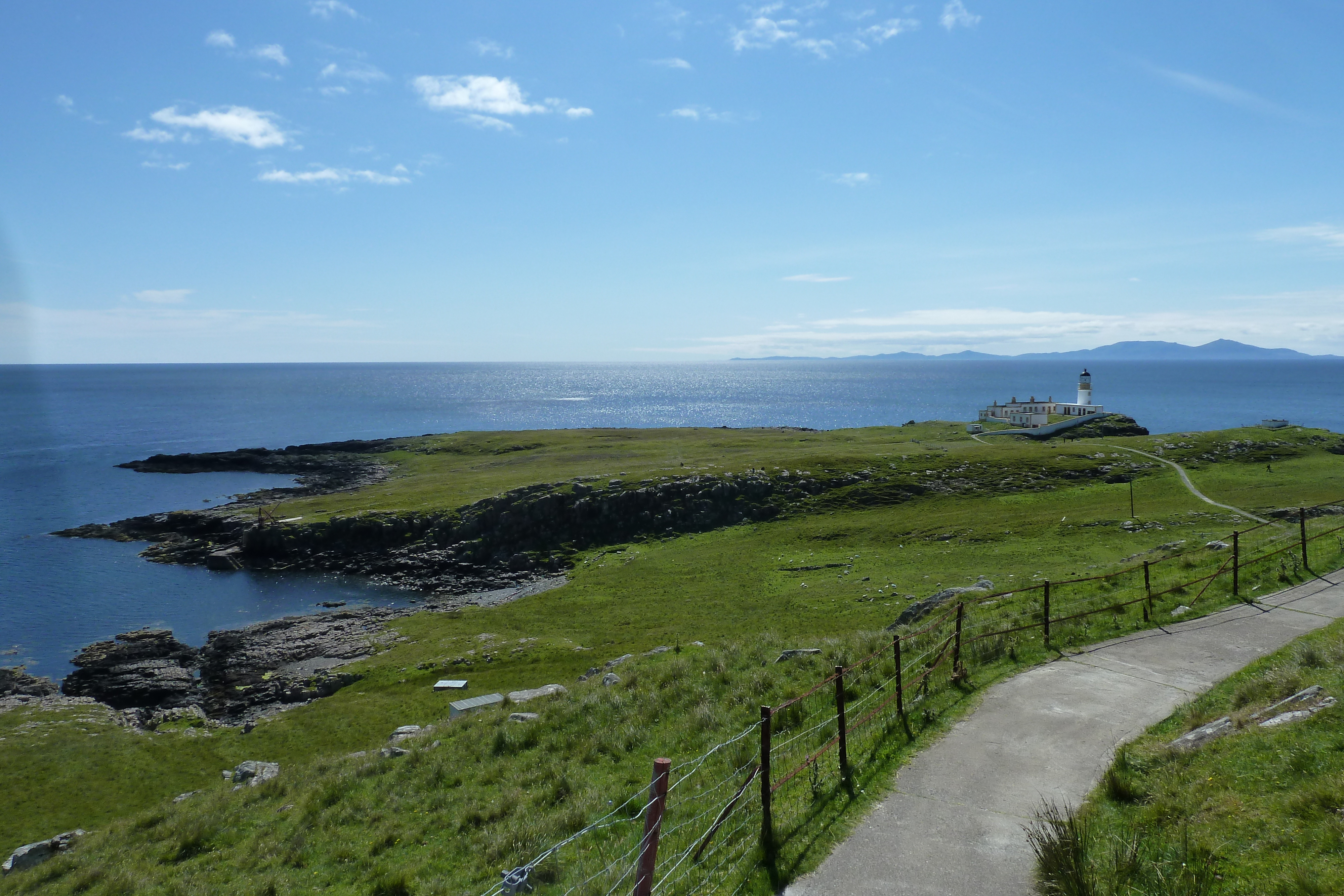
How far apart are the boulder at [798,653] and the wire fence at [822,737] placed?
249 cm

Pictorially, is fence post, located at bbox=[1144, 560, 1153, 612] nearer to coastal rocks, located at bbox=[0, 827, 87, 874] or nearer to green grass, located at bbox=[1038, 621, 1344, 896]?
green grass, located at bbox=[1038, 621, 1344, 896]

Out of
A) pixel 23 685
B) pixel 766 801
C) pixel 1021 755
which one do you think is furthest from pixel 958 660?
pixel 23 685

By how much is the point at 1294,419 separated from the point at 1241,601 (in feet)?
757

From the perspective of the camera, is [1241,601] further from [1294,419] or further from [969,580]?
[1294,419]

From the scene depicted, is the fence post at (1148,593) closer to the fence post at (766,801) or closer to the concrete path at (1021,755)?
the concrete path at (1021,755)

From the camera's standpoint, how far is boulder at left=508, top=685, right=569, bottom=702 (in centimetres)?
2852

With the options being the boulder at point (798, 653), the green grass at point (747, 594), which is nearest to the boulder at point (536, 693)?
the green grass at point (747, 594)

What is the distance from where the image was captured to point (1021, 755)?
13.2m

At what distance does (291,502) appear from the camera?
300ft

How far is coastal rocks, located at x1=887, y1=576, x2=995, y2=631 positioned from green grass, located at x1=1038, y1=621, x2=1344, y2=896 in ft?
50.2

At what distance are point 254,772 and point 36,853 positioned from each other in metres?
6.59

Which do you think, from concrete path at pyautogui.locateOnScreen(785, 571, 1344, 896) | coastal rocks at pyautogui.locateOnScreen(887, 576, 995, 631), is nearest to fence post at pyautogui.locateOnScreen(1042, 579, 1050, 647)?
concrete path at pyautogui.locateOnScreen(785, 571, 1344, 896)

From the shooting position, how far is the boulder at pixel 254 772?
83.7 ft

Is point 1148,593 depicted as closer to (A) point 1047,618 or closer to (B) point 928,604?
(A) point 1047,618
